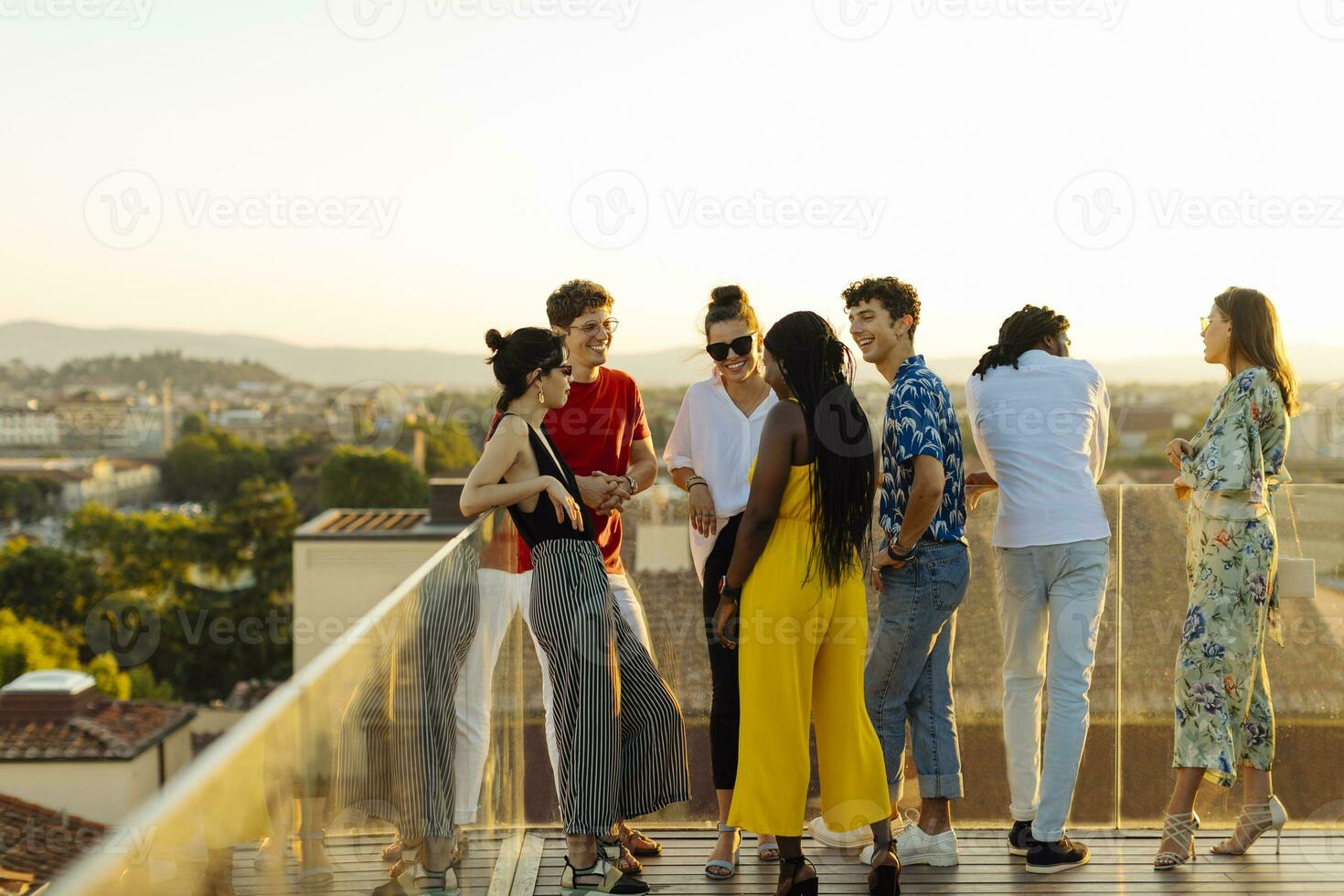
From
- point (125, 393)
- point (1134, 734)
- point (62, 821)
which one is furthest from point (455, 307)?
point (1134, 734)

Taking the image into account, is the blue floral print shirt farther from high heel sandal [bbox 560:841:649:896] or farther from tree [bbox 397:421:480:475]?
tree [bbox 397:421:480:475]

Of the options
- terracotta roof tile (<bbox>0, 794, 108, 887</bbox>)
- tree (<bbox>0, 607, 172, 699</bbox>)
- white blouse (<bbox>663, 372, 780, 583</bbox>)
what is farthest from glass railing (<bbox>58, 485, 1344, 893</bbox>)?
tree (<bbox>0, 607, 172, 699</bbox>)

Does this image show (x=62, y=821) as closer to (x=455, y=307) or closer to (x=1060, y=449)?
(x=1060, y=449)

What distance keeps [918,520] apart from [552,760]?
4.48 feet

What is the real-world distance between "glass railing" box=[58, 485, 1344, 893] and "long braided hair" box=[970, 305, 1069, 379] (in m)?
0.87

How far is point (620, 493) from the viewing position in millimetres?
4238

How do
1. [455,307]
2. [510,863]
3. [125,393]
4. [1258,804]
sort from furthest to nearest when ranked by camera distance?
[125,393] < [455,307] < [1258,804] < [510,863]

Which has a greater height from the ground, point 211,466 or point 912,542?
point 912,542

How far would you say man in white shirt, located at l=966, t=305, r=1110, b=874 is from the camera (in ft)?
13.9

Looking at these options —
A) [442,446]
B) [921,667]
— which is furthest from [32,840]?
[442,446]

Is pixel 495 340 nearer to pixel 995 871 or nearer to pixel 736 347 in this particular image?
pixel 736 347

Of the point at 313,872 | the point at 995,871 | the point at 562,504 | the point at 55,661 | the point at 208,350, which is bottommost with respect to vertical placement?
the point at 55,661

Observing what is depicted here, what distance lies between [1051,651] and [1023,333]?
100 centimetres

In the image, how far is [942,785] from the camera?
4.25m
